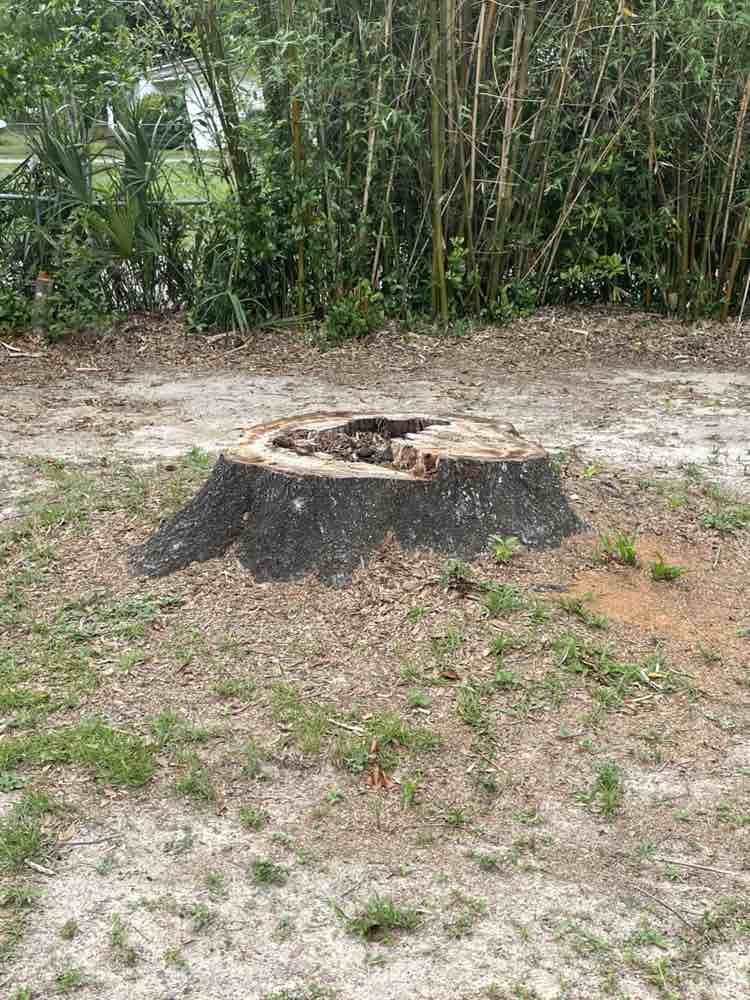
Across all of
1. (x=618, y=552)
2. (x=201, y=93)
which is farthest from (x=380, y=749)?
(x=201, y=93)

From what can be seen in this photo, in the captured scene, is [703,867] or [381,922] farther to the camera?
[703,867]

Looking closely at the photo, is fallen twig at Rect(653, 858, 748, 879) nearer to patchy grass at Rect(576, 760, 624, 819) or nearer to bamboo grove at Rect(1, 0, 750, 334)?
patchy grass at Rect(576, 760, 624, 819)

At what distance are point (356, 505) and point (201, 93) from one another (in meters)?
4.45

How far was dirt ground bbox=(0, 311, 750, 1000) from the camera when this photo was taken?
2129mm

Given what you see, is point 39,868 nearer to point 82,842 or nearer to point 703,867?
point 82,842

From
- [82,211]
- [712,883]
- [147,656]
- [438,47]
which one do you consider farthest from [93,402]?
[712,883]

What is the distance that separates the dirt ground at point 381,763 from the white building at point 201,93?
330 cm

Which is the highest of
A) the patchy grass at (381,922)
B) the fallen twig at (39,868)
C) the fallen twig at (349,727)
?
the fallen twig at (39,868)

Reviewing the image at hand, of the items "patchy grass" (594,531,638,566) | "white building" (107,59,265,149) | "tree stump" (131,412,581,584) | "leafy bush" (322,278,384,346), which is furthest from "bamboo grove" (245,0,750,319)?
"patchy grass" (594,531,638,566)

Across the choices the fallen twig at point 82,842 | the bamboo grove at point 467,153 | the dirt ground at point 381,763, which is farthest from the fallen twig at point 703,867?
the bamboo grove at point 467,153

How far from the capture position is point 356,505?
11.2ft

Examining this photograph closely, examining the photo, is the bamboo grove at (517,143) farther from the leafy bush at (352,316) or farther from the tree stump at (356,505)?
the tree stump at (356,505)

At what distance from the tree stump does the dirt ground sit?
0.25 feet

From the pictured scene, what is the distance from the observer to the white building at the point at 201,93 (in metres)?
7.00
